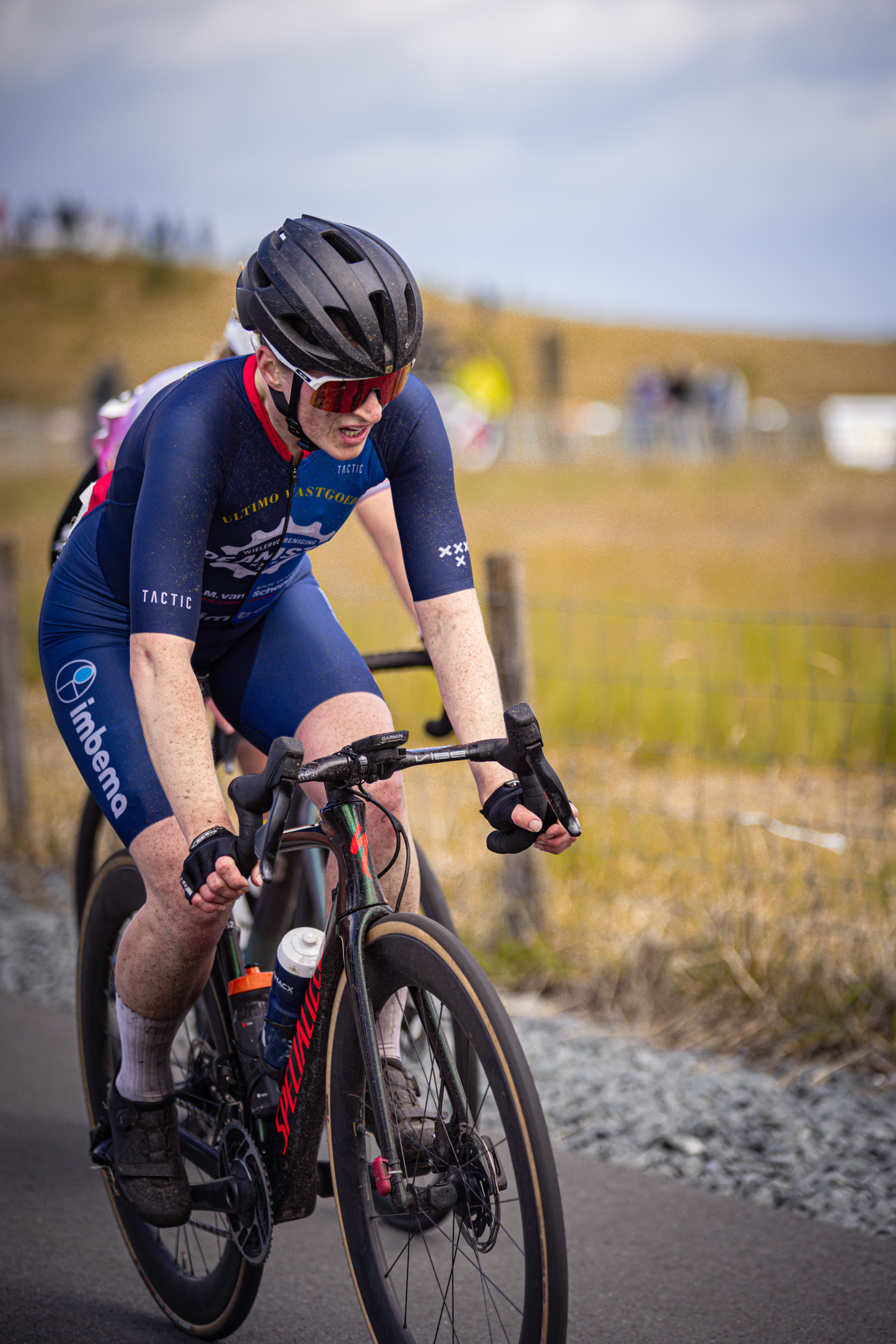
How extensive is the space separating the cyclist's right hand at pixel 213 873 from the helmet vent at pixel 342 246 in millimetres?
1159

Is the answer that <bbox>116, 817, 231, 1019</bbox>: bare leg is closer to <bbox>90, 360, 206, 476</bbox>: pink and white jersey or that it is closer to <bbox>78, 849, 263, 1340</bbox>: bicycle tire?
<bbox>78, 849, 263, 1340</bbox>: bicycle tire

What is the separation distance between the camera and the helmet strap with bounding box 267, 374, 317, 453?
2.29 m

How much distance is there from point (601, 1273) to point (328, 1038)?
119cm

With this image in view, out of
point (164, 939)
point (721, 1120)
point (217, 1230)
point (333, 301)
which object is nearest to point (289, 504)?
point (333, 301)

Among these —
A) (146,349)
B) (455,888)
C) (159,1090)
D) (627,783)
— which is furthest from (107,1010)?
(146,349)

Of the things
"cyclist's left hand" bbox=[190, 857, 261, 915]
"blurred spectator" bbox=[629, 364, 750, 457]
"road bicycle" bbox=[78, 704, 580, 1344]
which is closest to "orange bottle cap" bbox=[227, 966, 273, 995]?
"road bicycle" bbox=[78, 704, 580, 1344]

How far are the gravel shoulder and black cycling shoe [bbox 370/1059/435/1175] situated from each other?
3.89ft

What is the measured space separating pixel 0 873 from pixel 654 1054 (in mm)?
4026

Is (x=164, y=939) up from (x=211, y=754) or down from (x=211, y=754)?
down

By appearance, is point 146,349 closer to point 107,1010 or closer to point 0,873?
point 0,873

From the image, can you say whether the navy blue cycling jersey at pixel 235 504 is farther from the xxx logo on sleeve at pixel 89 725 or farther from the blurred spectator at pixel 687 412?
the blurred spectator at pixel 687 412

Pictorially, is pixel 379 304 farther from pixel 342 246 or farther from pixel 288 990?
pixel 288 990

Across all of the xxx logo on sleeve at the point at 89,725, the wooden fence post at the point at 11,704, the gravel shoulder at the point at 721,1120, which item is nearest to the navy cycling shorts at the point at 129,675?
the xxx logo on sleeve at the point at 89,725

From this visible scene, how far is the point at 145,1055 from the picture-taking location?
2.59 metres
